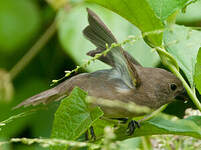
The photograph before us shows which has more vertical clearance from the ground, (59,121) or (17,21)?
(17,21)

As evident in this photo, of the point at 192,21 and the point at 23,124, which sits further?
the point at 23,124

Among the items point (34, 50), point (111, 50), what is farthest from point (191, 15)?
point (111, 50)

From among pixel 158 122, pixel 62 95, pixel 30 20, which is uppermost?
pixel 30 20

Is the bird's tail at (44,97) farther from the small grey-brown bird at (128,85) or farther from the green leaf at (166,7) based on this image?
the green leaf at (166,7)

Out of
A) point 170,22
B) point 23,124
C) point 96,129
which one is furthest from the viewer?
point 23,124

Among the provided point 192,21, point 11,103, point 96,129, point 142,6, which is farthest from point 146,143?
point 11,103

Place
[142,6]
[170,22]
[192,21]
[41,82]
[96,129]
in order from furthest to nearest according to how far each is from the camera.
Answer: [41,82] < [192,21] < [96,129] < [170,22] < [142,6]

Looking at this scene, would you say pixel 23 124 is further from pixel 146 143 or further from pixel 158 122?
pixel 158 122

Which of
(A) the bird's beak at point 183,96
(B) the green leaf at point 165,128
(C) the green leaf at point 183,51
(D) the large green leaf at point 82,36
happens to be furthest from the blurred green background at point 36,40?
(B) the green leaf at point 165,128
